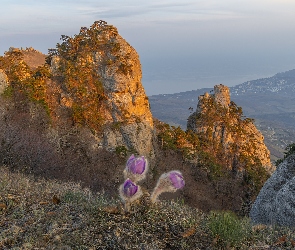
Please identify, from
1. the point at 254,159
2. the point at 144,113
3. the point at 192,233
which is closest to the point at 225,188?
the point at 254,159

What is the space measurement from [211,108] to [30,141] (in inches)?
778

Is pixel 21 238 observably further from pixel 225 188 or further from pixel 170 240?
pixel 225 188

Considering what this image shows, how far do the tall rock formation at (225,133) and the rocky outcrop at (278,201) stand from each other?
2181cm

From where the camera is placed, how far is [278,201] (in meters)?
8.41

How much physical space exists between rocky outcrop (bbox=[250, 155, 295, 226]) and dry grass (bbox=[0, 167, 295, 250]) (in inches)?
108

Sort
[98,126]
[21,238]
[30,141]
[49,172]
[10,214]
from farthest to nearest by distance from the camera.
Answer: [98,126], [30,141], [49,172], [10,214], [21,238]

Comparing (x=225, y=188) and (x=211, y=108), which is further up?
(x=211, y=108)

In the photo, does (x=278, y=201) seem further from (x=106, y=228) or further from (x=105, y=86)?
(x=105, y=86)

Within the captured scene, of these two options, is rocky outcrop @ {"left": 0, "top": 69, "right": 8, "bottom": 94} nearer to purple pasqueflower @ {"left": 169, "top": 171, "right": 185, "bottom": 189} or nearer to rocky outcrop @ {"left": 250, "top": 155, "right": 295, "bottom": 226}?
rocky outcrop @ {"left": 250, "top": 155, "right": 295, "bottom": 226}

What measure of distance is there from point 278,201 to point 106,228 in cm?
532

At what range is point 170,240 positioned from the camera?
4320 millimetres

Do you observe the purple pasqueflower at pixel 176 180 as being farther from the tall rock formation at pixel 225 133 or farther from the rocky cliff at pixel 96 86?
the tall rock formation at pixel 225 133

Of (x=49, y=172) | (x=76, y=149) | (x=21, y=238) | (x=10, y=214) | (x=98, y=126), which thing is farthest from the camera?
(x=98, y=126)

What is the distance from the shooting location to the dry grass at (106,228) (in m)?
4.15
